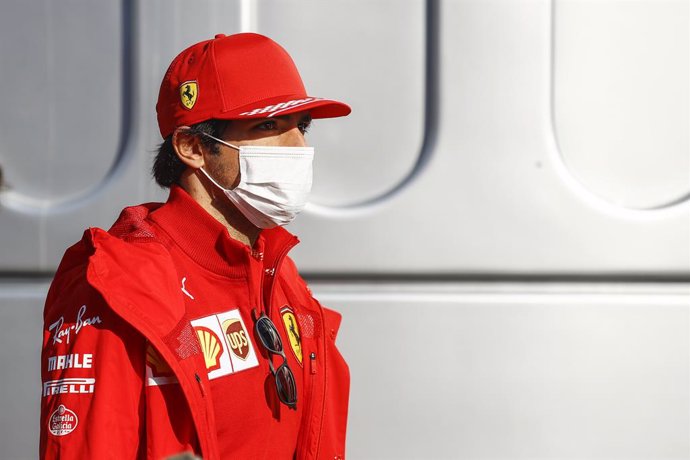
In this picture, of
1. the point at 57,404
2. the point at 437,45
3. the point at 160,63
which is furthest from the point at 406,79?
the point at 57,404

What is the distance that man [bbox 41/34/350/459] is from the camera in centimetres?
113

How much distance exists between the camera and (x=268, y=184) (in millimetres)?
1388

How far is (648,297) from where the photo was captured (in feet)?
5.51

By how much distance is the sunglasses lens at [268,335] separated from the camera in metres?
1.28

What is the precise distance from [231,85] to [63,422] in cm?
56

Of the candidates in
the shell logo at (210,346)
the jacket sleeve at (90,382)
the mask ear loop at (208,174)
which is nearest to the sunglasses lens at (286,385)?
the shell logo at (210,346)

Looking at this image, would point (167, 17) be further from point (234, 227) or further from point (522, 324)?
point (522, 324)

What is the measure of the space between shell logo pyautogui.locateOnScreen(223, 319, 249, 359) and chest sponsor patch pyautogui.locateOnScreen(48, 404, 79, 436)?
25 centimetres

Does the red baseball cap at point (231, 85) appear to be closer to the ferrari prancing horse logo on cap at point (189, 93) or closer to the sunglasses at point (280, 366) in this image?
the ferrari prancing horse logo on cap at point (189, 93)

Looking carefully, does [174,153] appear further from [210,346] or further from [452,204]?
[452,204]

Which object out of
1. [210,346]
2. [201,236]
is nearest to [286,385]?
[210,346]

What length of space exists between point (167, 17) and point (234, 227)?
57 cm

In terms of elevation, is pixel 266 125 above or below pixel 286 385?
above

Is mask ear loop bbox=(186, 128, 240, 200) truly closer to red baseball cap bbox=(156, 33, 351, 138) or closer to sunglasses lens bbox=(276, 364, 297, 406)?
red baseball cap bbox=(156, 33, 351, 138)
